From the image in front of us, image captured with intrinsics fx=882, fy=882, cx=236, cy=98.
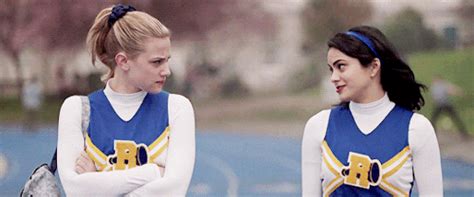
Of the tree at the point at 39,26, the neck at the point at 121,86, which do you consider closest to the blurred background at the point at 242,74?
the tree at the point at 39,26

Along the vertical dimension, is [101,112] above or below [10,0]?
below

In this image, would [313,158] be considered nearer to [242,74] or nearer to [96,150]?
[96,150]

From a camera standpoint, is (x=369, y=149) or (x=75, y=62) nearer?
(x=369, y=149)

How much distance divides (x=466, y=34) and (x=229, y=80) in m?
2.10

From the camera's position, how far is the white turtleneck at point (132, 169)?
2.66 m

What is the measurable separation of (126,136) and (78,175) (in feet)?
0.62

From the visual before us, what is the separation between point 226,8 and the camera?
24.2ft

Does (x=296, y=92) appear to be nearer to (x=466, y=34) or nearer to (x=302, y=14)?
(x=302, y=14)

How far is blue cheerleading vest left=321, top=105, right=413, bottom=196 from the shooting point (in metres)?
2.73

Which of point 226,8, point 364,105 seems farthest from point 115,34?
point 226,8

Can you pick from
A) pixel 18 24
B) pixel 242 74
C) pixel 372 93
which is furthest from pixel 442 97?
pixel 372 93

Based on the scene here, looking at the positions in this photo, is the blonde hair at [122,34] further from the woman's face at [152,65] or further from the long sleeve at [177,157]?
the long sleeve at [177,157]

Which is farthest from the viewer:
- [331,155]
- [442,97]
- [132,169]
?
[442,97]

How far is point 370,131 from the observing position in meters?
2.79
